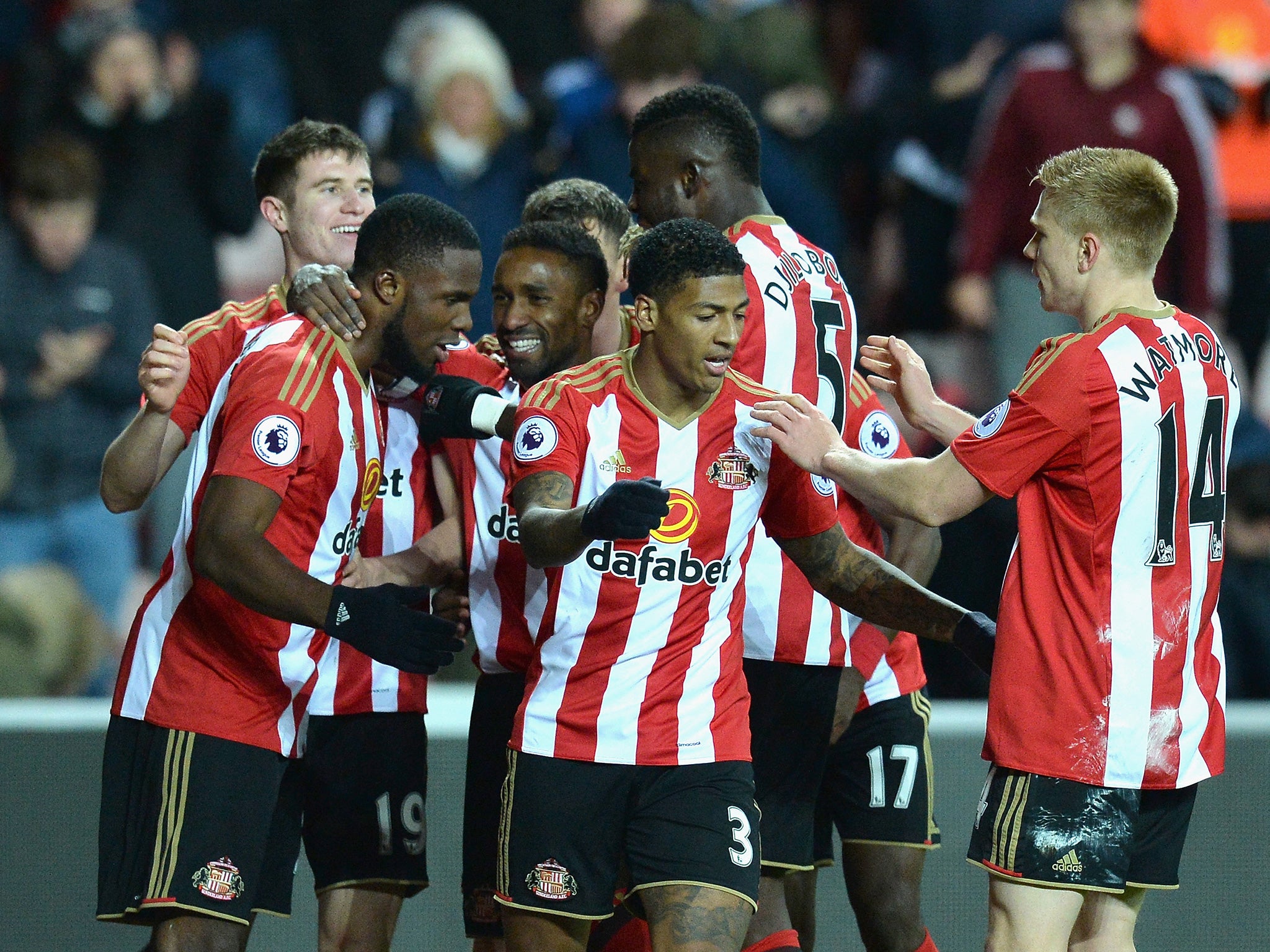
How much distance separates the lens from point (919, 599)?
4.29m

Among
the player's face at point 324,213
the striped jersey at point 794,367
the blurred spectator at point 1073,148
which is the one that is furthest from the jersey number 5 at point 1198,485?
the blurred spectator at point 1073,148

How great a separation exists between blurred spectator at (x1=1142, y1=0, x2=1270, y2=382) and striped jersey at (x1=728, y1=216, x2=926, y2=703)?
13.5ft

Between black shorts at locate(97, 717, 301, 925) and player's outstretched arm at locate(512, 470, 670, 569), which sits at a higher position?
player's outstretched arm at locate(512, 470, 670, 569)

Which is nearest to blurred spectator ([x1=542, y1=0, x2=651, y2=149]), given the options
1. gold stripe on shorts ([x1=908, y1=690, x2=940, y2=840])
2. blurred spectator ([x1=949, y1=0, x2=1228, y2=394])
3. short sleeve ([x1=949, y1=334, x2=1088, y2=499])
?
blurred spectator ([x1=949, y1=0, x2=1228, y2=394])

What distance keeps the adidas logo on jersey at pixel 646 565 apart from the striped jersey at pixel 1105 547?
663 mm

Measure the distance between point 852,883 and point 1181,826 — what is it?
113cm

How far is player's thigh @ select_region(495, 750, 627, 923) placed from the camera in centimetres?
402

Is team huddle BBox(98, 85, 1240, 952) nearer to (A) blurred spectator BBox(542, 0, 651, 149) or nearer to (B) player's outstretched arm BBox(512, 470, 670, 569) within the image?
(B) player's outstretched arm BBox(512, 470, 670, 569)

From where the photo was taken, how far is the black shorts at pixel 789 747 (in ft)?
15.5

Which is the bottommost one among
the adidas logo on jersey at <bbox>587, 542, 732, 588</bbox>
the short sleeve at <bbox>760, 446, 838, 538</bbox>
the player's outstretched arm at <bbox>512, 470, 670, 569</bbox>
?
the adidas logo on jersey at <bbox>587, 542, 732, 588</bbox>

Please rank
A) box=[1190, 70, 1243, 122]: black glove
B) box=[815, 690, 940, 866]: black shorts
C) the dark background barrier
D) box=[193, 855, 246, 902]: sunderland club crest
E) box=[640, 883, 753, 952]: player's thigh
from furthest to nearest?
1. box=[1190, 70, 1243, 122]: black glove
2. the dark background barrier
3. box=[815, 690, 940, 866]: black shorts
4. box=[193, 855, 246, 902]: sunderland club crest
5. box=[640, 883, 753, 952]: player's thigh

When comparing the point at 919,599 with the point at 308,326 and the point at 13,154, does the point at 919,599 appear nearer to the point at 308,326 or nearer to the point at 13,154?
the point at 308,326

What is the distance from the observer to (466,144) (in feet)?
26.6

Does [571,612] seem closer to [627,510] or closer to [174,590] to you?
[627,510]
